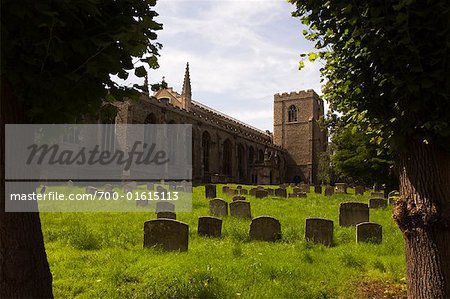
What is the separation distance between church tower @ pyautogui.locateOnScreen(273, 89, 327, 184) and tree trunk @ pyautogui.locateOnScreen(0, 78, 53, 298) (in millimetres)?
55679

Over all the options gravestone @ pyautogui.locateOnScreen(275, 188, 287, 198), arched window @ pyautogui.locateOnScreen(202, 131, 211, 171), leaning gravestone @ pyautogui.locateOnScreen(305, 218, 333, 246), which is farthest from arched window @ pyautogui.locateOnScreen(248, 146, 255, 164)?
leaning gravestone @ pyautogui.locateOnScreen(305, 218, 333, 246)

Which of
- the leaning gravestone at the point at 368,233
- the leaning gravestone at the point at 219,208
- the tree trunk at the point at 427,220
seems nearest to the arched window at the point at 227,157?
the leaning gravestone at the point at 219,208

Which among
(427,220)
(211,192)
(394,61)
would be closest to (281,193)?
(211,192)

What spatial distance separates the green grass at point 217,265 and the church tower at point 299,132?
166 feet

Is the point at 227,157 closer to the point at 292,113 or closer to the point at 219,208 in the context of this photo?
the point at 292,113

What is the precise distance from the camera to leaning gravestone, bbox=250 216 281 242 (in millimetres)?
8000

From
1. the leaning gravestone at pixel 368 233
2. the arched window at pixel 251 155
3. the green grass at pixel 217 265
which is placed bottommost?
the green grass at pixel 217 265

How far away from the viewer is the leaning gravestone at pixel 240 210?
35.9 ft

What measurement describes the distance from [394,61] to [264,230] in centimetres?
524

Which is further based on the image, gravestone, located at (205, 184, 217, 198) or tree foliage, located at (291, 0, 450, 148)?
gravestone, located at (205, 184, 217, 198)

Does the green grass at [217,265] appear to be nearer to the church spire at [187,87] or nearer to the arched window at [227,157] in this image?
the church spire at [187,87]

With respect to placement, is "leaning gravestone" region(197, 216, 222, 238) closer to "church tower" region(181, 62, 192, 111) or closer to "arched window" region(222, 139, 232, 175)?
"church tower" region(181, 62, 192, 111)

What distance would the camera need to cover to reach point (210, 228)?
8.16 m

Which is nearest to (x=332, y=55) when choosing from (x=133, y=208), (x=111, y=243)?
(x=111, y=243)
